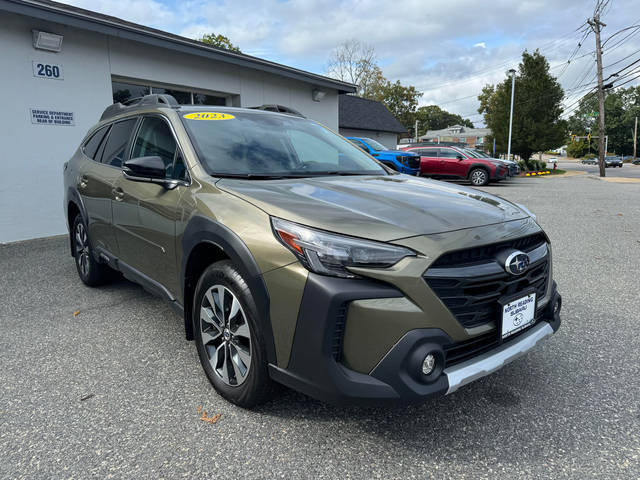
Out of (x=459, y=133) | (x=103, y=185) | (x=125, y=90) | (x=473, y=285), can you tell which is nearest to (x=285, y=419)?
(x=473, y=285)

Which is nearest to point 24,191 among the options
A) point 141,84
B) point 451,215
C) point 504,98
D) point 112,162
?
point 141,84

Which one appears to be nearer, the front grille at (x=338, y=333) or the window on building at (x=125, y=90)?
the front grille at (x=338, y=333)

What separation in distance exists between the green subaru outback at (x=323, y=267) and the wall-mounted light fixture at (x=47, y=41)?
217 inches

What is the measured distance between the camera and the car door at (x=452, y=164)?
18.1 metres

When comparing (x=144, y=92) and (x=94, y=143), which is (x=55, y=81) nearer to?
(x=144, y=92)

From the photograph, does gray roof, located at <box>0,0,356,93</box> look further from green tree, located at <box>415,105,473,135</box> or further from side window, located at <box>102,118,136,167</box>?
green tree, located at <box>415,105,473,135</box>

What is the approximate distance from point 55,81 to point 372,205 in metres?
7.50

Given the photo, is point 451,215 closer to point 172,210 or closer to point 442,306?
point 442,306

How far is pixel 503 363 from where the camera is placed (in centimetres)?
205

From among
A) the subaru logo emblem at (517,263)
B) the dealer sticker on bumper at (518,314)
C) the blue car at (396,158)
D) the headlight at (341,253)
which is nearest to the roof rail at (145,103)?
the headlight at (341,253)

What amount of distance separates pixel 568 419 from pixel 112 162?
148 inches

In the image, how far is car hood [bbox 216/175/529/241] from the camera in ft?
6.49

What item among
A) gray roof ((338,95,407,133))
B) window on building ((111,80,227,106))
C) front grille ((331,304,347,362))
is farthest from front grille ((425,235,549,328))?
gray roof ((338,95,407,133))

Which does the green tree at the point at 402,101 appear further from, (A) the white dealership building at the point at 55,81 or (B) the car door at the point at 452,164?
(A) the white dealership building at the point at 55,81
